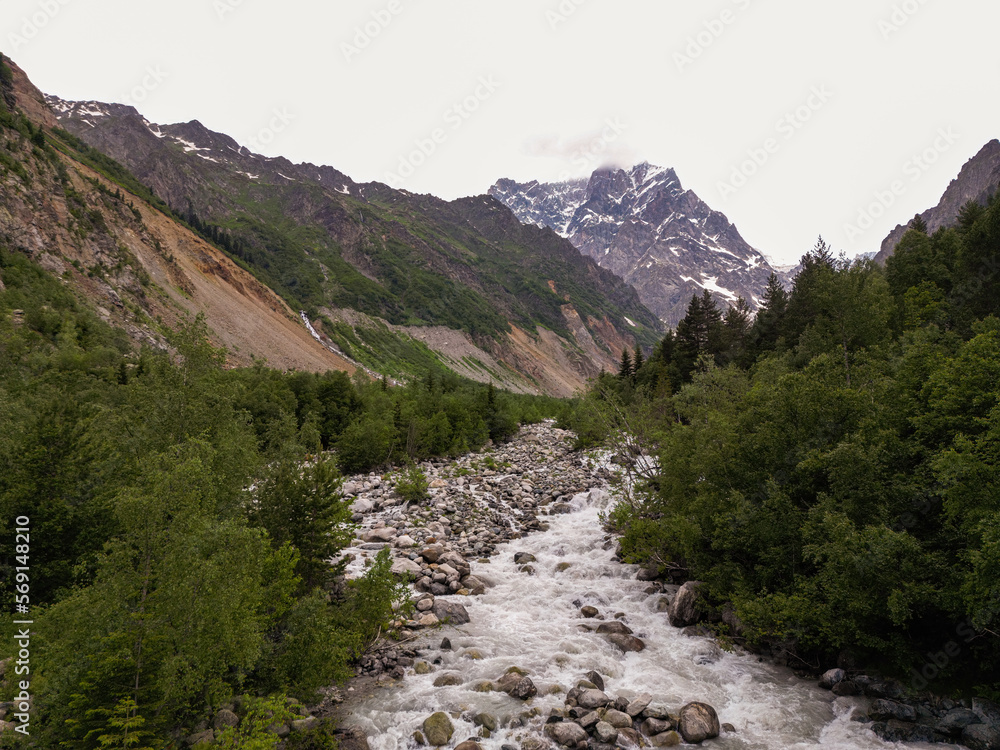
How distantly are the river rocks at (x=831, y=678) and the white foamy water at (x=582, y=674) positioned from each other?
0.23m

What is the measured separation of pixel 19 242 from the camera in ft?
187

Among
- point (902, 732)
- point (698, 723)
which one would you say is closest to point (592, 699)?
point (698, 723)

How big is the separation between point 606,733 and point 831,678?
251 inches

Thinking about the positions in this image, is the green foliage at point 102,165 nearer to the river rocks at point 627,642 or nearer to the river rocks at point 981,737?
the river rocks at point 627,642

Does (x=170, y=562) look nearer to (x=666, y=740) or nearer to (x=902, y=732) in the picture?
(x=666, y=740)

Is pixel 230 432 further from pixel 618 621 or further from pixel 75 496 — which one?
pixel 618 621

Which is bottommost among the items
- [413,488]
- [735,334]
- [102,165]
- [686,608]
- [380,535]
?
[686,608]

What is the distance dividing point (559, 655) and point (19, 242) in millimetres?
77242

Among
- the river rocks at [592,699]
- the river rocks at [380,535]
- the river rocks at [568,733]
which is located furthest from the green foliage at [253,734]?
the river rocks at [380,535]

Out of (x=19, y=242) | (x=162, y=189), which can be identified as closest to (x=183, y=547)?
(x=19, y=242)

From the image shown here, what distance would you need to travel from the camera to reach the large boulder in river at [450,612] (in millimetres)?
15000

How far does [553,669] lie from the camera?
1270cm

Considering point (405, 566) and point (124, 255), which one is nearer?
point (405, 566)

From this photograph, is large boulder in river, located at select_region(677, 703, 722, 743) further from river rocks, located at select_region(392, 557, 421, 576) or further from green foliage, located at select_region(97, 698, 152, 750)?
river rocks, located at select_region(392, 557, 421, 576)
